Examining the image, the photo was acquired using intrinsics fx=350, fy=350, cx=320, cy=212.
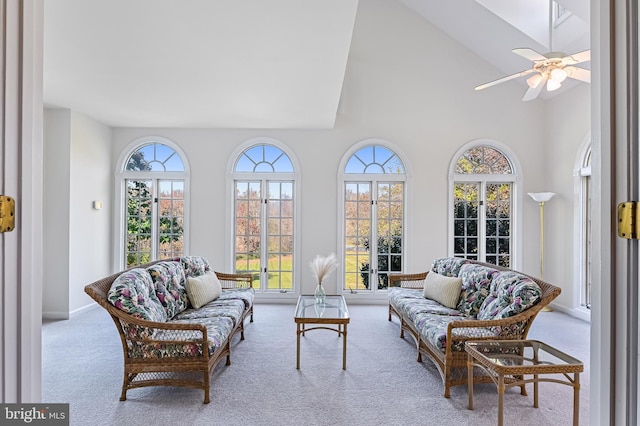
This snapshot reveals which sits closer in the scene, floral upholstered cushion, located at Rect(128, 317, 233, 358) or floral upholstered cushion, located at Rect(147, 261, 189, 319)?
floral upholstered cushion, located at Rect(128, 317, 233, 358)

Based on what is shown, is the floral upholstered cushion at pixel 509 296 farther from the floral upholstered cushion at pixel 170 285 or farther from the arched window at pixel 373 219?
the floral upholstered cushion at pixel 170 285

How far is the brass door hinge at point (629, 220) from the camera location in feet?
2.31

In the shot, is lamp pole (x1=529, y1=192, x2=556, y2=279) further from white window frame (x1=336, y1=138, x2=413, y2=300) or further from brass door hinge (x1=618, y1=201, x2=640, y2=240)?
brass door hinge (x1=618, y1=201, x2=640, y2=240)

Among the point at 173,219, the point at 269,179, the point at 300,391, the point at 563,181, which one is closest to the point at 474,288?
the point at 300,391

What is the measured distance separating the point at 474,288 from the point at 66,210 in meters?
5.08

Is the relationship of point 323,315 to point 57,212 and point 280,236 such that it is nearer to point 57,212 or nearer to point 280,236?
point 280,236

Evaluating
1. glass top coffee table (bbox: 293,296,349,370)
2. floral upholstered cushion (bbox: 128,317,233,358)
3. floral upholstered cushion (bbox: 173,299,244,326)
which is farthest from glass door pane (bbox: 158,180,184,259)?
floral upholstered cushion (bbox: 128,317,233,358)

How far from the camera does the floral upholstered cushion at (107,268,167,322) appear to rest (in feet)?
8.39

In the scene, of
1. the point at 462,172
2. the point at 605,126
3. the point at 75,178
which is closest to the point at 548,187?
the point at 462,172

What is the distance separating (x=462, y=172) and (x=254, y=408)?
181 inches

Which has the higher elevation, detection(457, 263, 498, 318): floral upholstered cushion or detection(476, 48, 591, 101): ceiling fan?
detection(476, 48, 591, 101): ceiling fan

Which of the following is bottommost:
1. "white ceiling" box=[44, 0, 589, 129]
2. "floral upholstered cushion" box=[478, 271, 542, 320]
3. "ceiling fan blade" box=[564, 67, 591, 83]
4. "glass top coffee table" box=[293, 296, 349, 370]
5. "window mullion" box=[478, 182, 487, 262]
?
"glass top coffee table" box=[293, 296, 349, 370]

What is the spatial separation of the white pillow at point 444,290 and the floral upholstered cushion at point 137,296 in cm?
279

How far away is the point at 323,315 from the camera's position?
11.1ft
